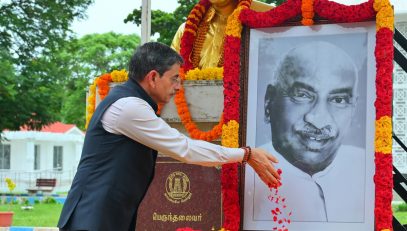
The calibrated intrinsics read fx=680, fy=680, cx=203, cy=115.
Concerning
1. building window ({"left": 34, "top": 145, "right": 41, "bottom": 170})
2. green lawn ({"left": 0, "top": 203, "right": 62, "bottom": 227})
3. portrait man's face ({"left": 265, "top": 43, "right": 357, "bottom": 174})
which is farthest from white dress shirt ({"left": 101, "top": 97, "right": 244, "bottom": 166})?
building window ({"left": 34, "top": 145, "right": 41, "bottom": 170})

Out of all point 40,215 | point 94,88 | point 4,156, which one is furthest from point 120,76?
point 4,156

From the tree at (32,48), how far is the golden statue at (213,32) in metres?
12.5

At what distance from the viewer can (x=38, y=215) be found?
53.0 feet

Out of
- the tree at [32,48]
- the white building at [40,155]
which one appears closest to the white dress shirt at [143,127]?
the tree at [32,48]

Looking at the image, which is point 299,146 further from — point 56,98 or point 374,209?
point 56,98

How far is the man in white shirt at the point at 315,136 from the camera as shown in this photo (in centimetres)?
392

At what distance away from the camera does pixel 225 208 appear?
4.08m

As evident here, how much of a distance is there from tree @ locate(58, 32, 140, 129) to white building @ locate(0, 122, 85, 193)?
3.16ft

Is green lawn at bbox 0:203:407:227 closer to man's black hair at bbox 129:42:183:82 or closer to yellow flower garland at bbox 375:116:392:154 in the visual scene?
yellow flower garland at bbox 375:116:392:154

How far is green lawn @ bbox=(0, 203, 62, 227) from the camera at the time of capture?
1426cm

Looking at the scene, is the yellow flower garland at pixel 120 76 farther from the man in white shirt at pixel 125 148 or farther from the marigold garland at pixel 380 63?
the man in white shirt at pixel 125 148

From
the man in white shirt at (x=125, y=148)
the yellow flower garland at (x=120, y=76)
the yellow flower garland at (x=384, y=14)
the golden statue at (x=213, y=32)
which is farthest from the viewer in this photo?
the golden statue at (x=213, y=32)

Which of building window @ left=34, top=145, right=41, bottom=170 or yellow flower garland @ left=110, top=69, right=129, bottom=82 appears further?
building window @ left=34, top=145, right=41, bottom=170

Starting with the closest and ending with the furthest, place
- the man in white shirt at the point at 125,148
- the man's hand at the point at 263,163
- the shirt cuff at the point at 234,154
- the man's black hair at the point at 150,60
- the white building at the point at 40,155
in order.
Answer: the man in white shirt at the point at 125,148 < the man's black hair at the point at 150,60 < the shirt cuff at the point at 234,154 < the man's hand at the point at 263,163 < the white building at the point at 40,155
